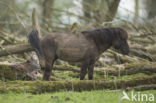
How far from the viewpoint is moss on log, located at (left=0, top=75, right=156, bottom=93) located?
6.55m

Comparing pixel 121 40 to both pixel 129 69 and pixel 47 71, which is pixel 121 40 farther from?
pixel 47 71

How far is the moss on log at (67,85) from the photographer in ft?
21.5

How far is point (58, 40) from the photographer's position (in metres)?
8.52

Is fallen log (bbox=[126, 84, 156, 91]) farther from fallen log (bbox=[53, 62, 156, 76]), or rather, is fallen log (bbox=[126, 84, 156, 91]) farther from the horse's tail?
the horse's tail

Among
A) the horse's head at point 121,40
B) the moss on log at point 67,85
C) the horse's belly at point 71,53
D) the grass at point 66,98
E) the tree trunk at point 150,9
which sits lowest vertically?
the grass at point 66,98

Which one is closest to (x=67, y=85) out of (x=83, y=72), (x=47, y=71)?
(x=83, y=72)

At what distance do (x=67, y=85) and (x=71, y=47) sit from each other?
2.03 m

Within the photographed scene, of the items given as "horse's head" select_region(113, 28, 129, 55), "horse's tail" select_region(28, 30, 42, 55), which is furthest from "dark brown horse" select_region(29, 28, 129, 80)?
"horse's head" select_region(113, 28, 129, 55)

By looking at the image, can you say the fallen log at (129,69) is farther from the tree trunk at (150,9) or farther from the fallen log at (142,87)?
the tree trunk at (150,9)

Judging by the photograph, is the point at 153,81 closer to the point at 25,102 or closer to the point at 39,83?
the point at 39,83

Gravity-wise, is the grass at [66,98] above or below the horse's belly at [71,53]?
below

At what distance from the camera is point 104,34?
8.85 m


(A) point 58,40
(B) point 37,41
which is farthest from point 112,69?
(B) point 37,41

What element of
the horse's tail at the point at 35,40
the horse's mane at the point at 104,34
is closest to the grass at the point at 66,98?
the horse's tail at the point at 35,40
